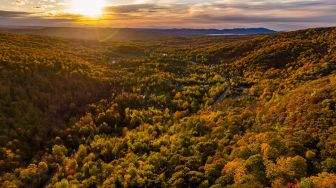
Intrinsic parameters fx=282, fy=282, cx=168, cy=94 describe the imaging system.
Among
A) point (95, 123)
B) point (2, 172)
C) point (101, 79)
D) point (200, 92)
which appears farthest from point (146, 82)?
point (2, 172)

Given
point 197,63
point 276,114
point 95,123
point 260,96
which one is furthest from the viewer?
point 197,63

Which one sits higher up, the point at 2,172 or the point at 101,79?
the point at 101,79

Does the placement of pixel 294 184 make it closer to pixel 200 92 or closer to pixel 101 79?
pixel 200 92

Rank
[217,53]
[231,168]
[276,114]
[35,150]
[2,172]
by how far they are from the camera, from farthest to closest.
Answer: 1. [217,53]
2. [35,150]
3. [2,172]
4. [276,114]
5. [231,168]

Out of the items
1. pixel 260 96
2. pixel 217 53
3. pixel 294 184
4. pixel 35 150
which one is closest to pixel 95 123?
pixel 35 150

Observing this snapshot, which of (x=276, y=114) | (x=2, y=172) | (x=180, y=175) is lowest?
(x=2, y=172)

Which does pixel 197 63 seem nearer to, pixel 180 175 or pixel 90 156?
pixel 90 156

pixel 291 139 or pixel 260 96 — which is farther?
pixel 260 96
